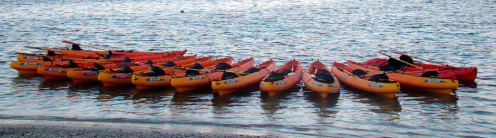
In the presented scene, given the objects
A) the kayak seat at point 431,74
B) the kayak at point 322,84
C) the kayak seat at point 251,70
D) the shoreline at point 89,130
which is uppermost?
the kayak seat at point 431,74

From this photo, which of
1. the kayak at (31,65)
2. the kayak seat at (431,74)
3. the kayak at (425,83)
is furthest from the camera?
the kayak at (31,65)

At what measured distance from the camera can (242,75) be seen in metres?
13.6

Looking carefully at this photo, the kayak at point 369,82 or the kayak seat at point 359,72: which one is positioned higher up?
the kayak seat at point 359,72

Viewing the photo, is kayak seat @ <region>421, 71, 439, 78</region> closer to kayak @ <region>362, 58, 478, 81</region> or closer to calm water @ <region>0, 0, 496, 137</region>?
calm water @ <region>0, 0, 496, 137</region>

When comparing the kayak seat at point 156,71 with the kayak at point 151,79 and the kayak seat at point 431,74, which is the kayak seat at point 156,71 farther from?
the kayak seat at point 431,74

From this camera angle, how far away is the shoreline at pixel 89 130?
27.6 ft

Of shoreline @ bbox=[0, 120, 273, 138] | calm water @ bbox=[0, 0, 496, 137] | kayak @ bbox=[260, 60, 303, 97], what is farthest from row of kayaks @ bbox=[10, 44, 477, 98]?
shoreline @ bbox=[0, 120, 273, 138]

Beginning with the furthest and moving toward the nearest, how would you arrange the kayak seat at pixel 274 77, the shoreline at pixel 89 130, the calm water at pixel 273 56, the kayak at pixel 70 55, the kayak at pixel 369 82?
the kayak at pixel 70 55 < the kayak seat at pixel 274 77 < the kayak at pixel 369 82 < the calm water at pixel 273 56 < the shoreline at pixel 89 130

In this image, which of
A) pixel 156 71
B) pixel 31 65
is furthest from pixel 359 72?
pixel 31 65

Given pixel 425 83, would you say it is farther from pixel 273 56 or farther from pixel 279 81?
pixel 273 56

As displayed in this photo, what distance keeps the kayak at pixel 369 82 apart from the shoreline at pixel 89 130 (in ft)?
15.9

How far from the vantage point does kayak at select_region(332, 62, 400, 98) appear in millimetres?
11750

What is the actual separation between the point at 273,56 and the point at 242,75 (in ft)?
24.8

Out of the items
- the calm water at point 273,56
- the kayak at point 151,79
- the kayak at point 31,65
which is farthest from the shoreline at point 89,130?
the kayak at point 31,65
